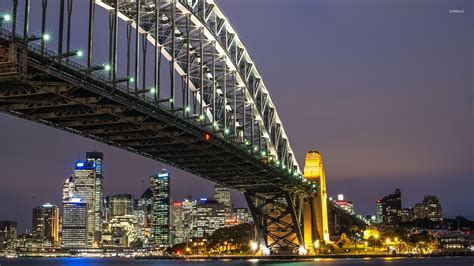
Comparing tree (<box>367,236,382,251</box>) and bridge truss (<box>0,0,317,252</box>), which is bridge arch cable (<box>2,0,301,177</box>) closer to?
bridge truss (<box>0,0,317,252</box>)

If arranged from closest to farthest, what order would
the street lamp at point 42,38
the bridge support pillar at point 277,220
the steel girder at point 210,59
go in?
the street lamp at point 42,38
the steel girder at point 210,59
the bridge support pillar at point 277,220

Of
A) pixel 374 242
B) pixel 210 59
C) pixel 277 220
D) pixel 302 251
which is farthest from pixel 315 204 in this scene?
pixel 210 59

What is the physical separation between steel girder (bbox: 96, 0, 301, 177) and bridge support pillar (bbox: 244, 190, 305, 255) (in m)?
7.67

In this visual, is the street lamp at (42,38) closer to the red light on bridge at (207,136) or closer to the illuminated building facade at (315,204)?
the red light on bridge at (207,136)

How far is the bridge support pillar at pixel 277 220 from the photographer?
88562 mm

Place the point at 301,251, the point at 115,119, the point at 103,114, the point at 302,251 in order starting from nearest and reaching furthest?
the point at 103,114, the point at 115,119, the point at 301,251, the point at 302,251

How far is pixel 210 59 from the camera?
64.4 meters

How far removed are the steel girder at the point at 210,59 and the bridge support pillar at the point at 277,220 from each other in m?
7.67

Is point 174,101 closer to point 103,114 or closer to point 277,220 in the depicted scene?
point 103,114

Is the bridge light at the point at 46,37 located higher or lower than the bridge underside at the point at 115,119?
higher

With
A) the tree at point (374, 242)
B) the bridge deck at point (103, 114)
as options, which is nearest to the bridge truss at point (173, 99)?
the bridge deck at point (103, 114)

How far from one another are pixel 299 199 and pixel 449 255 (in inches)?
2939

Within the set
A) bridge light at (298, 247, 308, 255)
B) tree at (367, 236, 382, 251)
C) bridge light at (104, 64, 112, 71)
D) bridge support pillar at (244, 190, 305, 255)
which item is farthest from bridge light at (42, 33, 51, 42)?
tree at (367, 236, 382, 251)

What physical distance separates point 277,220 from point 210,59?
33.4 metres
